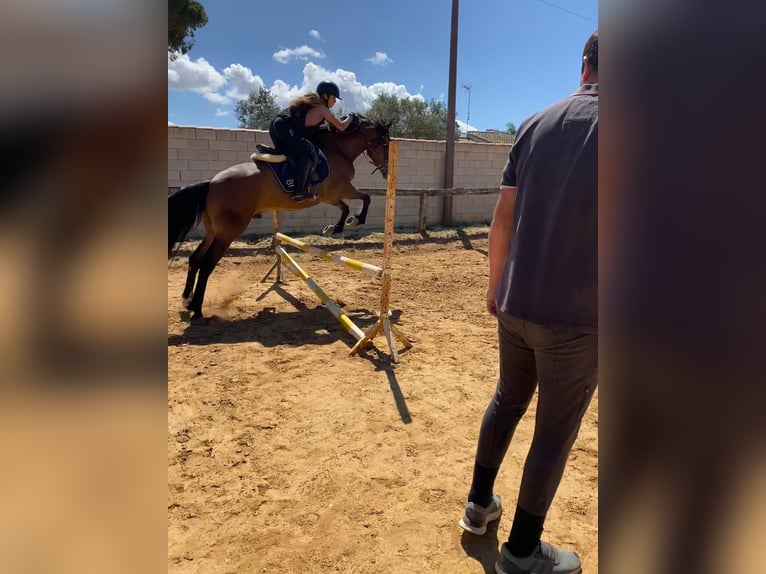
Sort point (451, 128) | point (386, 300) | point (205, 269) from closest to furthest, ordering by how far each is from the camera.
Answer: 1. point (386, 300)
2. point (205, 269)
3. point (451, 128)

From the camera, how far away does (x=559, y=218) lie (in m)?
1.49

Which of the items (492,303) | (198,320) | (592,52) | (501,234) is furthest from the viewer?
(198,320)

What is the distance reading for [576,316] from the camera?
152cm

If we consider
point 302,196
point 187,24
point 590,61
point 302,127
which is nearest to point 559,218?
point 590,61

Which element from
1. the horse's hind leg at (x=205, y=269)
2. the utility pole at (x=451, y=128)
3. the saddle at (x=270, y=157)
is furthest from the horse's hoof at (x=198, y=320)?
the utility pole at (x=451, y=128)

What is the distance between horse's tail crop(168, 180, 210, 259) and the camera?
4875mm

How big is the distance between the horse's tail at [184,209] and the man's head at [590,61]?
167 inches

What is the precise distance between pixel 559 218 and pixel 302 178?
14.6ft
